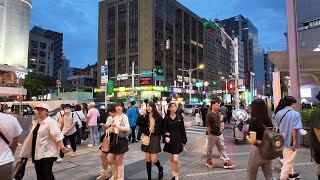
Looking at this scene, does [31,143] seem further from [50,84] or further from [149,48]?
[50,84]

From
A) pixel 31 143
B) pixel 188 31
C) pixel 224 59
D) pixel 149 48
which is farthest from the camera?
pixel 224 59

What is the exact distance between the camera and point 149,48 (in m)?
75.0

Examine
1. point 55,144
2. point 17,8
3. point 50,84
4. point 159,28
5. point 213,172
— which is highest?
point 159,28

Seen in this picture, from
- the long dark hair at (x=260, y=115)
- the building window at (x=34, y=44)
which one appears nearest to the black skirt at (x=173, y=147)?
the long dark hair at (x=260, y=115)

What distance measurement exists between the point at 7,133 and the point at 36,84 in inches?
2864

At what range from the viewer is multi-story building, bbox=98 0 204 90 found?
249 ft

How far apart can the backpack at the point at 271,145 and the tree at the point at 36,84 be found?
70.6 metres

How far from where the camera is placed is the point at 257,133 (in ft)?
14.0

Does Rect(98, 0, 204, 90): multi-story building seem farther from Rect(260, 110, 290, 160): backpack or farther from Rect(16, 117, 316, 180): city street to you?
Rect(260, 110, 290, 160): backpack

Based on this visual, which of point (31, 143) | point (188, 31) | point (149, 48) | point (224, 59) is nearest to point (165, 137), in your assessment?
point (31, 143)

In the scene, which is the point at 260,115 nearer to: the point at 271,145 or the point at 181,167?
the point at 271,145

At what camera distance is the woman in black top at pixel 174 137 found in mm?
5852

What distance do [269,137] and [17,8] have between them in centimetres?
4492

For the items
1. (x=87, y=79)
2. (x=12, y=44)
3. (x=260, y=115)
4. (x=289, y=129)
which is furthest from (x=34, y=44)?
(x=260, y=115)
